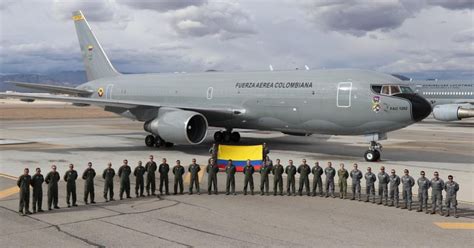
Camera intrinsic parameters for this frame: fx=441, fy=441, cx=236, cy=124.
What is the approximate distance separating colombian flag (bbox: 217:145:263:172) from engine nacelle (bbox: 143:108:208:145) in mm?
3110

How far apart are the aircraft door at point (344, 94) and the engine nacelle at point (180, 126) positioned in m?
6.85

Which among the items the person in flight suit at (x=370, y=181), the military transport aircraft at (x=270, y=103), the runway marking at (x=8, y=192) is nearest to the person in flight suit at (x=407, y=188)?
the person in flight suit at (x=370, y=181)

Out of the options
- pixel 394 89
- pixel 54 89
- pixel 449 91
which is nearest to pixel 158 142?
pixel 54 89

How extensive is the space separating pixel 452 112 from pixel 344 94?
1141 inches

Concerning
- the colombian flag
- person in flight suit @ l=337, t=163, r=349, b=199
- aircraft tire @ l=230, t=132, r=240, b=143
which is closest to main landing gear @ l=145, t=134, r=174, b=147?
aircraft tire @ l=230, t=132, r=240, b=143

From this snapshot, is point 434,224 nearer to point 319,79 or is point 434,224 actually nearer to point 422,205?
point 422,205

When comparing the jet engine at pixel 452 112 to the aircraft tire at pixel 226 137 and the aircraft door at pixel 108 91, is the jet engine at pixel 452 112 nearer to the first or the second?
the aircraft tire at pixel 226 137

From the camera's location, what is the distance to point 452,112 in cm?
4400

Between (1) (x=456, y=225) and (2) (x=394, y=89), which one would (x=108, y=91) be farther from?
(1) (x=456, y=225)

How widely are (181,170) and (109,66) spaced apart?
74.6ft

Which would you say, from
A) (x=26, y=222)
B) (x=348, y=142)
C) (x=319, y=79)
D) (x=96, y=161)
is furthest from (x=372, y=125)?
(x=26, y=222)

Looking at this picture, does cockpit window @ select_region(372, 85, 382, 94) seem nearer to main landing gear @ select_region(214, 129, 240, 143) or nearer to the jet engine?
main landing gear @ select_region(214, 129, 240, 143)

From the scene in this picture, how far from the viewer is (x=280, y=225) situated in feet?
33.0

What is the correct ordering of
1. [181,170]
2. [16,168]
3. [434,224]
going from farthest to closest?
[16,168] → [181,170] → [434,224]
